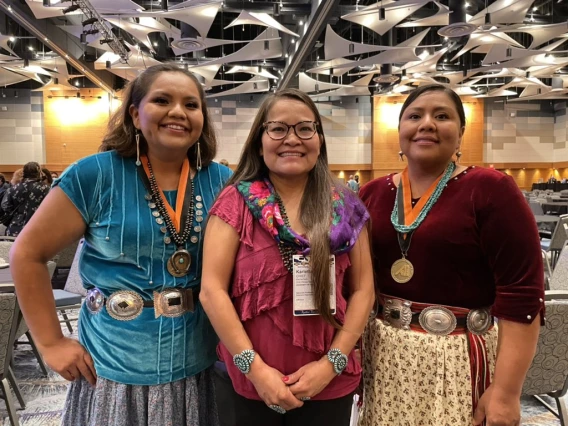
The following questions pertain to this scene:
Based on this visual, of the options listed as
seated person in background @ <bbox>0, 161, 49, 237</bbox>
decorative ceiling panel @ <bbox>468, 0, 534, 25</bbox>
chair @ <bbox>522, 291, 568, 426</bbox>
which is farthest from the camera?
decorative ceiling panel @ <bbox>468, 0, 534, 25</bbox>

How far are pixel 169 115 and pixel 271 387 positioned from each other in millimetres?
799

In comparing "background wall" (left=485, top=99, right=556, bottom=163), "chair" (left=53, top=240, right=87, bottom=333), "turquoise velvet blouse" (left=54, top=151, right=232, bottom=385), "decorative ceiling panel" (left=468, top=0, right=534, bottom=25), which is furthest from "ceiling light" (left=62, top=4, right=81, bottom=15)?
"background wall" (left=485, top=99, right=556, bottom=163)

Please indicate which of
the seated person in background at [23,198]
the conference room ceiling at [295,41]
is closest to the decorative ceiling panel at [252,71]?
the conference room ceiling at [295,41]

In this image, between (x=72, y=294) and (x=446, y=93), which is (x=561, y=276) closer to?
(x=446, y=93)

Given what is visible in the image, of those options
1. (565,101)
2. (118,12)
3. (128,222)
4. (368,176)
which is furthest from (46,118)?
(565,101)

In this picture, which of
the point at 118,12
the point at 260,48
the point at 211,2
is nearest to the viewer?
the point at 211,2

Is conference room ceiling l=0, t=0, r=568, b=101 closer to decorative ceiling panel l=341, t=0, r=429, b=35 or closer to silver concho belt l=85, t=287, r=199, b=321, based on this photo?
decorative ceiling panel l=341, t=0, r=429, b=35

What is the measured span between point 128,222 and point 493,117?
20539mm

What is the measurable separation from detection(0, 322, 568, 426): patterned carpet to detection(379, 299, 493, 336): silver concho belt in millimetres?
1672

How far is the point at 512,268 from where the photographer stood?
49.2 inches

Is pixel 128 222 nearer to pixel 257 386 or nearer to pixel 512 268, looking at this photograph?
pixel 257 386

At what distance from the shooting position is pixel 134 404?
1.23 m

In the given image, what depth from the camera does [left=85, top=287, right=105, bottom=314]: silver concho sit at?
48.5 inches

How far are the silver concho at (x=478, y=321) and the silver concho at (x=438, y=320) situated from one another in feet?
0.17
